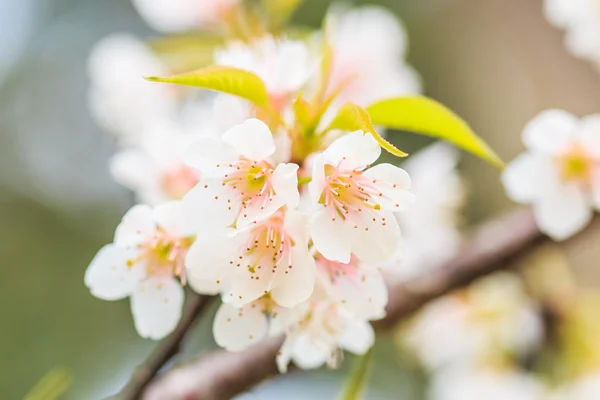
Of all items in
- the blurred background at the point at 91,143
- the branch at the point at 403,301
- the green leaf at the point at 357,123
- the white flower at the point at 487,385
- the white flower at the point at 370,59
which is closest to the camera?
the green leaf at the point at 357,123

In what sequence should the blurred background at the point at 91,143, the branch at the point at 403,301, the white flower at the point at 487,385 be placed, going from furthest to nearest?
the blurred background at the point at 91,143 < the white flower at the point at 487,385 < the branch at the point at 403,301

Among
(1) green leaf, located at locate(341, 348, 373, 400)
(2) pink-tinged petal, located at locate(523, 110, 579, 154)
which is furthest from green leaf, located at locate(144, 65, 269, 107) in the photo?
(2) pink-tinged petal, located at locate(523, 110, 579, 154)

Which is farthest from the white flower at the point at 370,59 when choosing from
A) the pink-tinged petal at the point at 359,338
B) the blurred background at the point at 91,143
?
the blurred background at the point at 91,143

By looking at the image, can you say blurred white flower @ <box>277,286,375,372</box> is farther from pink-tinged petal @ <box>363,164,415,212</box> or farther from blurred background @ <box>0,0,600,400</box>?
blurred background @ <box>0,0,600,400</box>

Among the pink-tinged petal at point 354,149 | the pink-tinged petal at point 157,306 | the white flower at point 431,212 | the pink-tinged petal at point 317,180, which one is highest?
the pink-tinged petal at point 354,149

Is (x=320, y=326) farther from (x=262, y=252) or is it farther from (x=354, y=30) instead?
(x=354, y=30)

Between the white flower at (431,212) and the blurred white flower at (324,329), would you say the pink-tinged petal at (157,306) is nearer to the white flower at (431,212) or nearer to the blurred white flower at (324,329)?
the blurred white flower at (324,329)

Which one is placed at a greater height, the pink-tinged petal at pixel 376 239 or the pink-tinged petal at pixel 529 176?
the pink-tinged petal at pixel 376 239

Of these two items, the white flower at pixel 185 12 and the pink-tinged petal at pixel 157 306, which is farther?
the white flower at pixel 185 12
